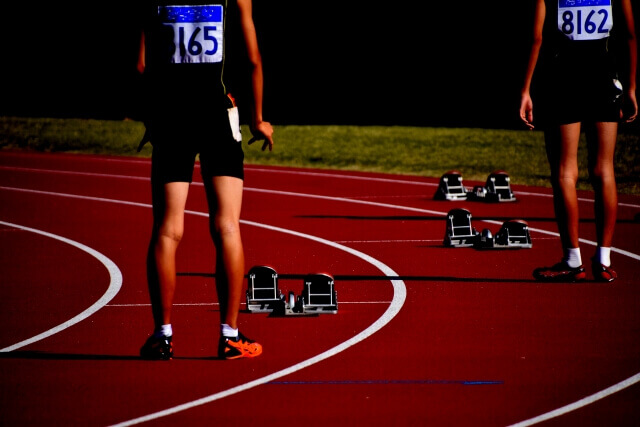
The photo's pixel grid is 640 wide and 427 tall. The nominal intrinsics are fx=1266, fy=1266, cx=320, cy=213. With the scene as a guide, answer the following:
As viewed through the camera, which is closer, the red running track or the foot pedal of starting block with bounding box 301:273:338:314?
the red running track

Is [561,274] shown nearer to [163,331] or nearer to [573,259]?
[573,259]

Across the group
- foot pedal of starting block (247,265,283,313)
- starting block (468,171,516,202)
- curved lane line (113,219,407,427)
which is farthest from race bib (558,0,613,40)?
starting block (468,171,516,202)

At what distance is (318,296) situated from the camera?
26.9 feet

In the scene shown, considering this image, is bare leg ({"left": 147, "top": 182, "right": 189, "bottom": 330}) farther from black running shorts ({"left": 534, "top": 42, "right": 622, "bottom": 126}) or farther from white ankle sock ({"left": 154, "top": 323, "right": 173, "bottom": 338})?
black running shorts ({"left": 534, "top": 42, "right": 622, "bottom": 126})

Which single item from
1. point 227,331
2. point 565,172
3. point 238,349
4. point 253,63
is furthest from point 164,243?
point 565,172

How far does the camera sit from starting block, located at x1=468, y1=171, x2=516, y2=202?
16672 millimetres

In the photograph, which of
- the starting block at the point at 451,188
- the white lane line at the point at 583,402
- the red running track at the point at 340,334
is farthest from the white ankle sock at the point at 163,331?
the starting block at the point at 451,188

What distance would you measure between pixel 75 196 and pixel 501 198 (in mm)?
6154

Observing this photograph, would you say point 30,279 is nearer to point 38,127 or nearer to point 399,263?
point 399,263

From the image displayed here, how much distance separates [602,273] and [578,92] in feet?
4.42

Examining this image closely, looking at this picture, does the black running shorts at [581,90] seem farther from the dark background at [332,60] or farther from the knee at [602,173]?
the dark background at [332,60]

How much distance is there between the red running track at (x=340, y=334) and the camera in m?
5.67

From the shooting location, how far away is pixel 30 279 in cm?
1020

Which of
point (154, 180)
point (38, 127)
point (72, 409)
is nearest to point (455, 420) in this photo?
point (72, 409)
